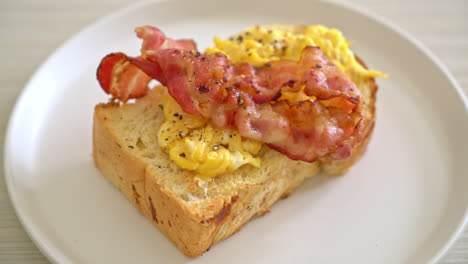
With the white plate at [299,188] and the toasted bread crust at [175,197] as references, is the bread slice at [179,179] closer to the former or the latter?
the toasted bread crust at [175,197]

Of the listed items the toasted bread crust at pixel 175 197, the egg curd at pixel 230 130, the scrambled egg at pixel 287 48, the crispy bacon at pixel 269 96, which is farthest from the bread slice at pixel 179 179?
the scrambled egg at pixel 287 48

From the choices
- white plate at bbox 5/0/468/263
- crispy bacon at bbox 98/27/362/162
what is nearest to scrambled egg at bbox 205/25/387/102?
→ crispy bacon at bbox 98/27/362/162

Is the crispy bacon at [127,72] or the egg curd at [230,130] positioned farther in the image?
the crispy bacon at [127,72]

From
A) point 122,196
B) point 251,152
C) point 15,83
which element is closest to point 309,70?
point 251,152

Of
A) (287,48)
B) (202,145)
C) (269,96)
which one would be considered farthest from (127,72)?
(287,48)

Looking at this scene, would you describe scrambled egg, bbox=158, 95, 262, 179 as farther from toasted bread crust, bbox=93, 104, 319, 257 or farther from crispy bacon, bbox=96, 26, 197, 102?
crispy bacon, bbox=96, 26, 197, 102

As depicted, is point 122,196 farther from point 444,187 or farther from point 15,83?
point 444,187
